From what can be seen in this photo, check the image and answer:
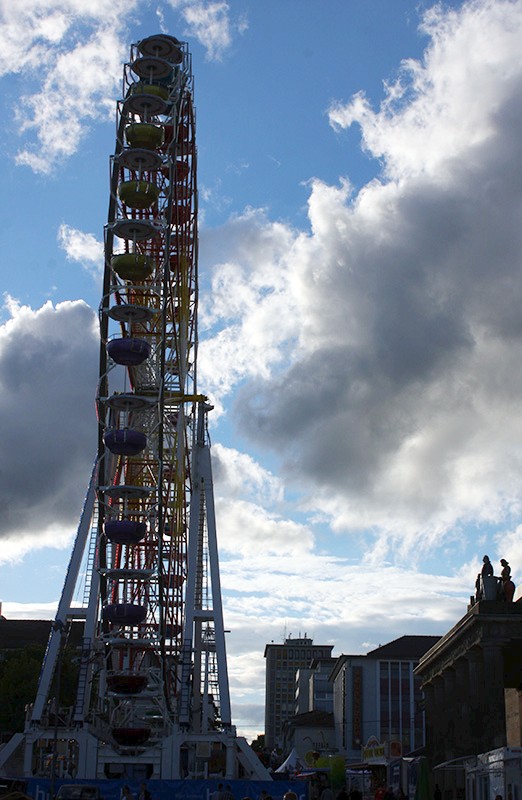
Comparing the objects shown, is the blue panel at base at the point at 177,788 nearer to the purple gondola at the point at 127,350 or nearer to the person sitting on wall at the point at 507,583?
the person sitting on wall at the point at 507,583

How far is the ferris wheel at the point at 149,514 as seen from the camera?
40312mm

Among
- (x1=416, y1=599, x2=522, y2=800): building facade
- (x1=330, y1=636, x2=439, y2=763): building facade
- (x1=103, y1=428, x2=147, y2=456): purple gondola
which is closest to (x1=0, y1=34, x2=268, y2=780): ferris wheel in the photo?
(x1=103, y1=428, x2=147, y2=456): purple gondola

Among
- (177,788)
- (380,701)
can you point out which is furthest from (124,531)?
(380,701)

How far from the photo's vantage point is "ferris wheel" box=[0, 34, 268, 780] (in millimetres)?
40312

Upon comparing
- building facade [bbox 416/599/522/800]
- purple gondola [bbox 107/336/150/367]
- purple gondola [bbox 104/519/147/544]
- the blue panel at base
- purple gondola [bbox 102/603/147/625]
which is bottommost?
the blue panel at base

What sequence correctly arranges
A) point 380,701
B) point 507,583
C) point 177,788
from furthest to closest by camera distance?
point 380,701 → point 507,583 → point 177,788

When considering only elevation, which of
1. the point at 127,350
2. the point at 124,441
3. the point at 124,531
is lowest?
the point at 124,531

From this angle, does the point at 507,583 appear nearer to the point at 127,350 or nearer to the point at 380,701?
the point at 127,350

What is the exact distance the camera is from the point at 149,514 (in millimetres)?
44719

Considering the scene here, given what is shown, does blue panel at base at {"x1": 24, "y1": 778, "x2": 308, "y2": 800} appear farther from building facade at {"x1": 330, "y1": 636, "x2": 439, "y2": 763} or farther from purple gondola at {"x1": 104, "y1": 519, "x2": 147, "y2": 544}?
building facade at {"x1": 330, "y1": 636, "x2": 439, "y2": 763}

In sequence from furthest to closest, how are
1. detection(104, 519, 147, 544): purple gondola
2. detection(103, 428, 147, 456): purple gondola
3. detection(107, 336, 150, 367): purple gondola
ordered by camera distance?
detection(107, 336, 150, 367): purple gondola → detection(103, 428, 147, 456): purple gondola → detection(104, 519, 147, 544): purple gondola

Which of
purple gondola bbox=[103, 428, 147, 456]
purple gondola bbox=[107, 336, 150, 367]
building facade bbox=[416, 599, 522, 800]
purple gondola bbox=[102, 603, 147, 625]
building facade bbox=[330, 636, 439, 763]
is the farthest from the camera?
building facade bbox=[330, 636, 439, 763]

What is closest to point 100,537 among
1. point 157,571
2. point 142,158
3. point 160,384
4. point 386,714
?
point 157,571

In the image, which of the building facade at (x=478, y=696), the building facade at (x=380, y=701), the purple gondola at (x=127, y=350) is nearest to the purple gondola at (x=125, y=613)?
the purple gondola at (x=127, y=350)
